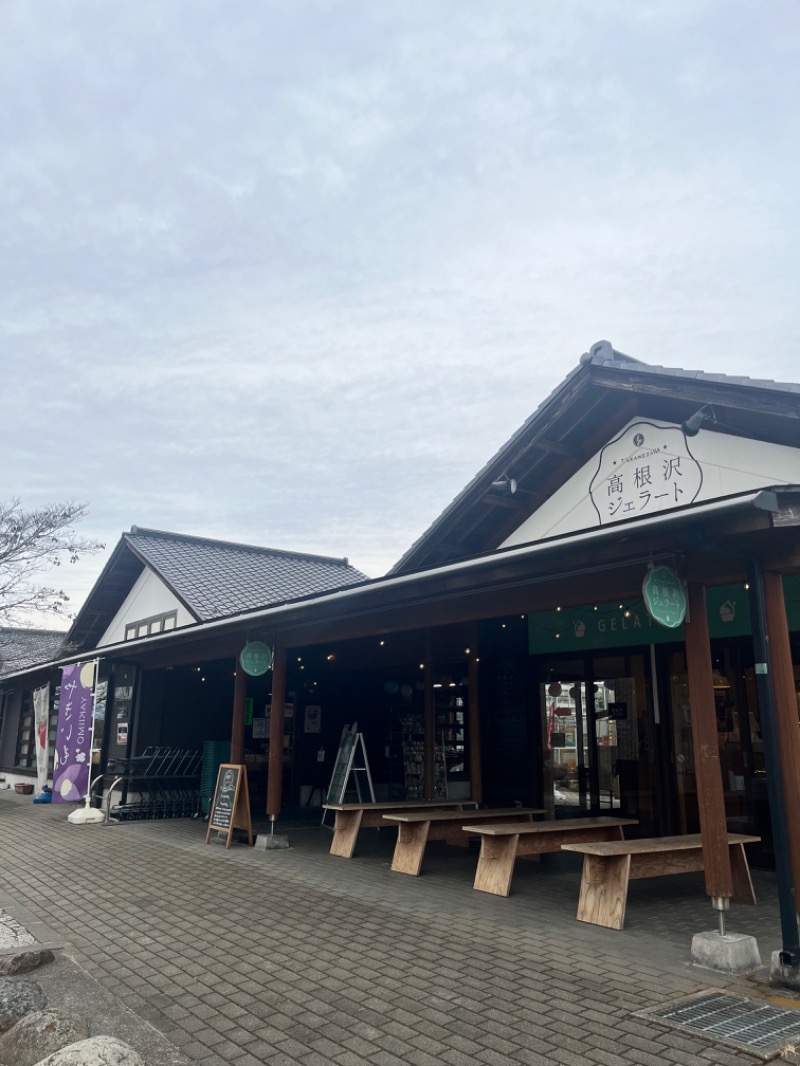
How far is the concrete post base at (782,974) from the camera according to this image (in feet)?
14.8

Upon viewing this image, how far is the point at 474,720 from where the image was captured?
34.2ft

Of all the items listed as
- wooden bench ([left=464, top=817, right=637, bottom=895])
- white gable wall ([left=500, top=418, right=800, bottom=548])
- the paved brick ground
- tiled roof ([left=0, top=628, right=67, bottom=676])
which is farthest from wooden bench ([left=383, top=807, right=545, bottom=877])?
tiled roof ([left=0, top=628, right=67, bottom=676])

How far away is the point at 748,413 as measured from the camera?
7.41 m

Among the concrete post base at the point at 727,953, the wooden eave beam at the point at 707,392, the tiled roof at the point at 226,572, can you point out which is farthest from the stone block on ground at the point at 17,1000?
the tiled roof at the point at 226,572

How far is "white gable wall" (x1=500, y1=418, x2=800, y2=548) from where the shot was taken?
736 cm

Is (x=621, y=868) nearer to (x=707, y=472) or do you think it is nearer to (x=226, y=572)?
(x=707, y=472)

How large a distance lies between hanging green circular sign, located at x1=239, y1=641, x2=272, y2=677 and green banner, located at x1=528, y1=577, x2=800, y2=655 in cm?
340

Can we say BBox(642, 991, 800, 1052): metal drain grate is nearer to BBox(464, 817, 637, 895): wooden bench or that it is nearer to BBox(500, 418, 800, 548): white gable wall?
BBox(464, 817, 637, 895): wooden bench

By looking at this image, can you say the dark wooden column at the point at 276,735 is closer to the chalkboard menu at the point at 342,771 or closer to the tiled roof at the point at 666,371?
the chalkboard menu at the point at 342,771

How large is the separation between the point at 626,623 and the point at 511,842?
10.8ft

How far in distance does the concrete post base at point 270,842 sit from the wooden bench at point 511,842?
312 centimetres

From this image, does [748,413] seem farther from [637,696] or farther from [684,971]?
[684,971]

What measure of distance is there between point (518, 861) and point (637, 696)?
236 cm

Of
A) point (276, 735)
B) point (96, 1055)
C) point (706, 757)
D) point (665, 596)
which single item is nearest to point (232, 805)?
point (276, 735)
